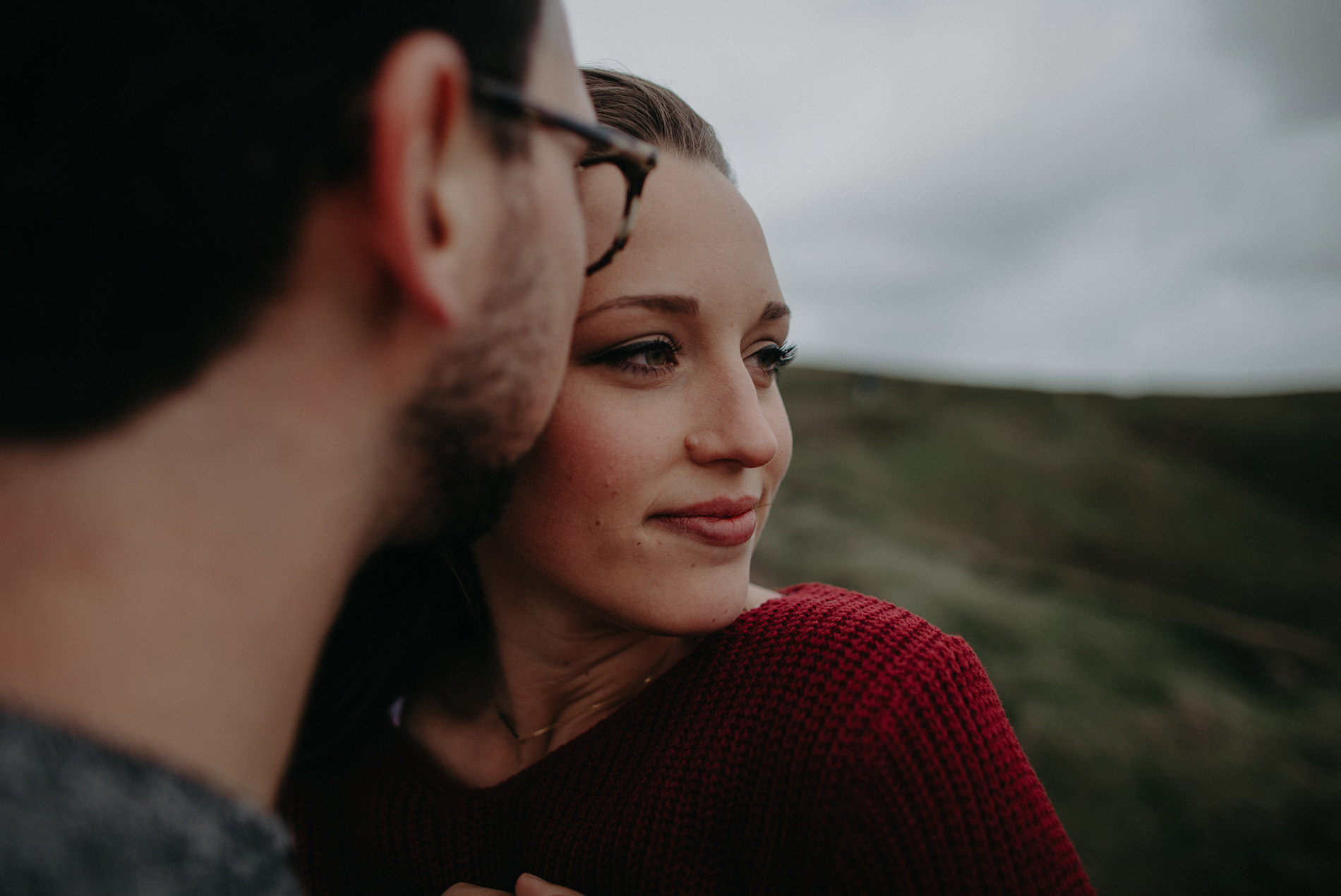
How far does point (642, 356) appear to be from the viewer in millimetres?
1676

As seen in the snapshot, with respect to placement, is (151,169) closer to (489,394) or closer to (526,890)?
(489,394)

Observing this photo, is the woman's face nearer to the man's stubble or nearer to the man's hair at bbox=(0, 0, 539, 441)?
the man's stubble

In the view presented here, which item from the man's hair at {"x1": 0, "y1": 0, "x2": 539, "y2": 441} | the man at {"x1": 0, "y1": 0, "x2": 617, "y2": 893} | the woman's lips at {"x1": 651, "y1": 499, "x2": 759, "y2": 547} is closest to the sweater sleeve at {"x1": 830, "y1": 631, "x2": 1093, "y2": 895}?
the woman's lips at {"x1": 651, "y1": 499, "x2": 759, "y2": 547}

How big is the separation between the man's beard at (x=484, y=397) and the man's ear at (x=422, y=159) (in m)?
0.08

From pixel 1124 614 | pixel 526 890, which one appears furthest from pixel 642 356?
pixel 1124 614

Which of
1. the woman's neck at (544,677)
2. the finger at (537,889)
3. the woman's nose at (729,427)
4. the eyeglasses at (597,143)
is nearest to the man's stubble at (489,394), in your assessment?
the eyeglasses at (597,143)

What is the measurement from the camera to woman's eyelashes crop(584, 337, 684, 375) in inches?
64.1

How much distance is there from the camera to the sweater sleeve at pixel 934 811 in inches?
54.1

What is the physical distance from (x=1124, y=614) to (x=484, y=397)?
1103 centimetres

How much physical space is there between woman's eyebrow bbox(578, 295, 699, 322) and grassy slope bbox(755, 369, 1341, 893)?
20.1 feet

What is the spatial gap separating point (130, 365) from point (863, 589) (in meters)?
9.16

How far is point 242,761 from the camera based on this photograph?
1019 millimetres

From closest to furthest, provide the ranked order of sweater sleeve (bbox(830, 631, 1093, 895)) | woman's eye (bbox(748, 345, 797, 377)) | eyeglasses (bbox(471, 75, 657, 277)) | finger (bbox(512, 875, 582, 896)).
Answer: eyeglasses (bbox(471, 75, 657, 277)), sweater sleeve (bbox(830, 631, 1093, 895)), finger (bbox(512, 875, 582, 896)), woman's eye (bbox(748, 345, 797, 377))

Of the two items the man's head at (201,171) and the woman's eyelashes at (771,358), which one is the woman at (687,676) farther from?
the man's head at (201,171)
